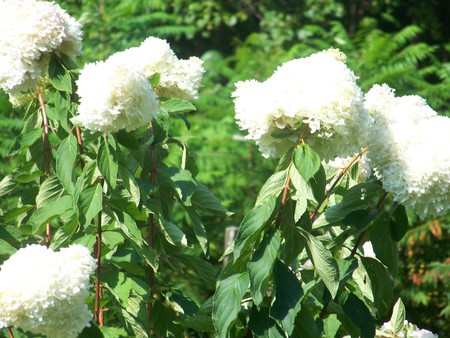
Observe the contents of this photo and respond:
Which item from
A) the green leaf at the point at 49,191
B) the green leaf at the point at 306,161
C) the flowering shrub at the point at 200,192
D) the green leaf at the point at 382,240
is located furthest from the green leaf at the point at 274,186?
the green leaf at the point at 49,191

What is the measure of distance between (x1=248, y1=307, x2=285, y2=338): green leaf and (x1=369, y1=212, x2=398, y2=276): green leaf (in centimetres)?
27

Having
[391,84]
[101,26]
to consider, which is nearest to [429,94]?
[391,84]

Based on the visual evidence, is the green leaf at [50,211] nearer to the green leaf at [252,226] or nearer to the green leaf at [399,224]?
the green leaf at [252,226]

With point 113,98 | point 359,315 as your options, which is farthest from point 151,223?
point 359,315

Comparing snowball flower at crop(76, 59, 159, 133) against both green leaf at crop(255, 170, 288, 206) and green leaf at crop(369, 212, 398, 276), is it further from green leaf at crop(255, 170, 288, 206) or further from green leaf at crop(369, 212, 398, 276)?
green leaf at crop(369, 212, 398, 276)

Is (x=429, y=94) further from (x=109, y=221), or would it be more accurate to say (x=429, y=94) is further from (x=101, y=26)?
(x=109, y=221)

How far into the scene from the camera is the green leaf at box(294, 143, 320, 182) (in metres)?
1.48

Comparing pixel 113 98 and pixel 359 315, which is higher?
pixel 113 98

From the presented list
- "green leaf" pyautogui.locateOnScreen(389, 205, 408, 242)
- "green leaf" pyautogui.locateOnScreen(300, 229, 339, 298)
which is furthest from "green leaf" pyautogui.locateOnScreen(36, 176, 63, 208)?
"green leaf" pyautogui.locateOnScreen(389, 205, 408, 242)

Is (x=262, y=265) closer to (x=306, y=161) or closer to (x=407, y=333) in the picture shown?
(x=306, y=161)

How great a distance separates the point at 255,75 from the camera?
632 centimetres

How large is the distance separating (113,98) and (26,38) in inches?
12.8

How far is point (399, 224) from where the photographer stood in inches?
67.9

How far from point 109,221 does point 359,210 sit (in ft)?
2.37
